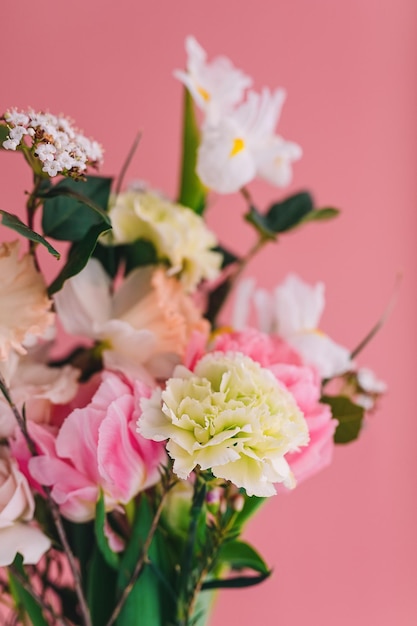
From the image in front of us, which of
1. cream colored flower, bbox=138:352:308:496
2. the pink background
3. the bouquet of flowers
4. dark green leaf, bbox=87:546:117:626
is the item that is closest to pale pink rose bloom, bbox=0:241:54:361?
the bouquet of flowers

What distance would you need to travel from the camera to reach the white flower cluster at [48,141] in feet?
1.61

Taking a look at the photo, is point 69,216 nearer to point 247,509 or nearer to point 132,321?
point 132,321

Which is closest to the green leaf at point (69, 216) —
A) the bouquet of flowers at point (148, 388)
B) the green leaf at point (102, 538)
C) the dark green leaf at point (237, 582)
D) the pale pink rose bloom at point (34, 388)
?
the bouquet of flowers at point (148, 388)

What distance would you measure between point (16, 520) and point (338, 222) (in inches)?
31.5

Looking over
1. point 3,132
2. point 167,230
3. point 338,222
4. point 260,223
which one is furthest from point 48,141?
point 338,222

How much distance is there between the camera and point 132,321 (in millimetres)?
656

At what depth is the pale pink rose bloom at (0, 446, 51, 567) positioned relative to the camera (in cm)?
56

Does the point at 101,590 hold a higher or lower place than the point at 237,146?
lower

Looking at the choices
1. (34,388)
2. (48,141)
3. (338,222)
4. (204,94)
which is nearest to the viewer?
(48,141)

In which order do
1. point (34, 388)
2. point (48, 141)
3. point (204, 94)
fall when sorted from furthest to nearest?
point (204, 94) → point (34, 388) → point (48, 141)

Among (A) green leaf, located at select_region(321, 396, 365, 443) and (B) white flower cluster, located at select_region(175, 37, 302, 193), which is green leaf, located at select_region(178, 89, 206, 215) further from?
(A) green leaf, located at select_region(321, 396, 365, 443)

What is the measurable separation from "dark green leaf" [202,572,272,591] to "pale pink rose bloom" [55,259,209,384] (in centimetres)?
18

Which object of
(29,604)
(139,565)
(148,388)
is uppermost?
(148,388)

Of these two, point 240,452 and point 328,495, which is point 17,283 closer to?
point 240,452
